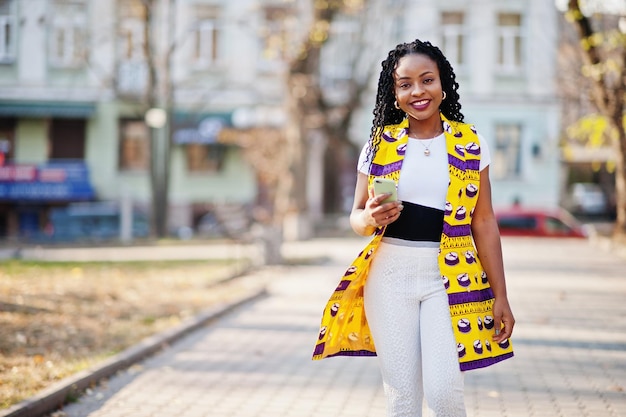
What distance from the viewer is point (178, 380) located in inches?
289

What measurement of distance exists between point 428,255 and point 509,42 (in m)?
33.3

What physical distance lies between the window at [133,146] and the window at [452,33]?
11489 millimetres

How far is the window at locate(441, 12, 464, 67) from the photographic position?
35.5 metres

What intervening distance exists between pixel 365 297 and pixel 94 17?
25113mm

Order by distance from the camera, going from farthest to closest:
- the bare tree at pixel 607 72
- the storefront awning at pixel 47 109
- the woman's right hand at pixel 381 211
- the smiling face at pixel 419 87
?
the storefront awning at pixel 47 109 < the bare tree at pixel 607 72 < the smiling face at pixel 419 87 < the woman's right hand at pixel 381 211

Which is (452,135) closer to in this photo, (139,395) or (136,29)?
(139,395)

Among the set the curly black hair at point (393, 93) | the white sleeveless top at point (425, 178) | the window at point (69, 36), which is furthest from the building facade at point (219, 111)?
the white sleeveless top at point (425, 178)

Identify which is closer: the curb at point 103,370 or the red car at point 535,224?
the curb at point 103,370

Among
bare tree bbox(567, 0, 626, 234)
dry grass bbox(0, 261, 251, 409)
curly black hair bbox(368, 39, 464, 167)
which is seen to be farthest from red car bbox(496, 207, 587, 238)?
curly black hair bbox(368, 39, 464, 167)

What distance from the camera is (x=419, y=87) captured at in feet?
13.2

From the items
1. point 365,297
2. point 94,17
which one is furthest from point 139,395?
point 94,17

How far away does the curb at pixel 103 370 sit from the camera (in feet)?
19.2

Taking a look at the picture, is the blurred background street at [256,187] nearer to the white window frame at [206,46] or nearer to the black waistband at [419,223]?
the white window frame at [206,46]

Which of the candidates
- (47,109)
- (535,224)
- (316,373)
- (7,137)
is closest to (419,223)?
(316,373)
